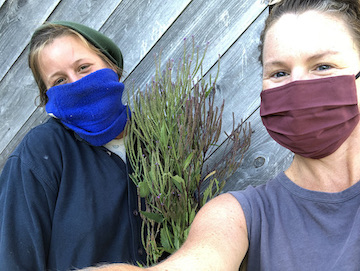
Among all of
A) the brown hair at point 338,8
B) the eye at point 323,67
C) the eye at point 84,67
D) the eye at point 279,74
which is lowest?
the eye at point 84,67

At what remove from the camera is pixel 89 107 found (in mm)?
1944

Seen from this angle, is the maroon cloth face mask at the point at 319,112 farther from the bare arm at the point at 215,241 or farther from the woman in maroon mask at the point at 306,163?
the bare arm at the point at 215,241

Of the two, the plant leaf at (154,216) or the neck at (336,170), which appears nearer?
the neck at (336,170)

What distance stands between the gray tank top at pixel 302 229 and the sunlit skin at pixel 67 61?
106cm

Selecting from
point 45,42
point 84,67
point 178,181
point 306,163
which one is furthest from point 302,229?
point 45,42

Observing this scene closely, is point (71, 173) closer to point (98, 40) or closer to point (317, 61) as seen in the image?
point (98, 40)

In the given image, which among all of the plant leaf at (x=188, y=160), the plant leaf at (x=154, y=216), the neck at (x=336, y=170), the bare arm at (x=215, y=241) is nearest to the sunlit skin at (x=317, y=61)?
the neck at (x=336, y=170)

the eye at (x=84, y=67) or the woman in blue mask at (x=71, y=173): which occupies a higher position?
the eye at (x=84, y=67)

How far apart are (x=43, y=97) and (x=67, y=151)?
449 millimetres

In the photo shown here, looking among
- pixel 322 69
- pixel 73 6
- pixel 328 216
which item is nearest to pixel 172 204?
pixel 328 216

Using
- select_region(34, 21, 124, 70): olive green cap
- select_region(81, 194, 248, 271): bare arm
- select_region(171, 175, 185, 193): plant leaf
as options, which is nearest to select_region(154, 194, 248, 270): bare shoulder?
select_region(81, 194, 248, 271): bare arm

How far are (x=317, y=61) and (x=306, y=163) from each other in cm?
35

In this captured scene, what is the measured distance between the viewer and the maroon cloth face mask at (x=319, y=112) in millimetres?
1301

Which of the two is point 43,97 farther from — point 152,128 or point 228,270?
point 228,270
